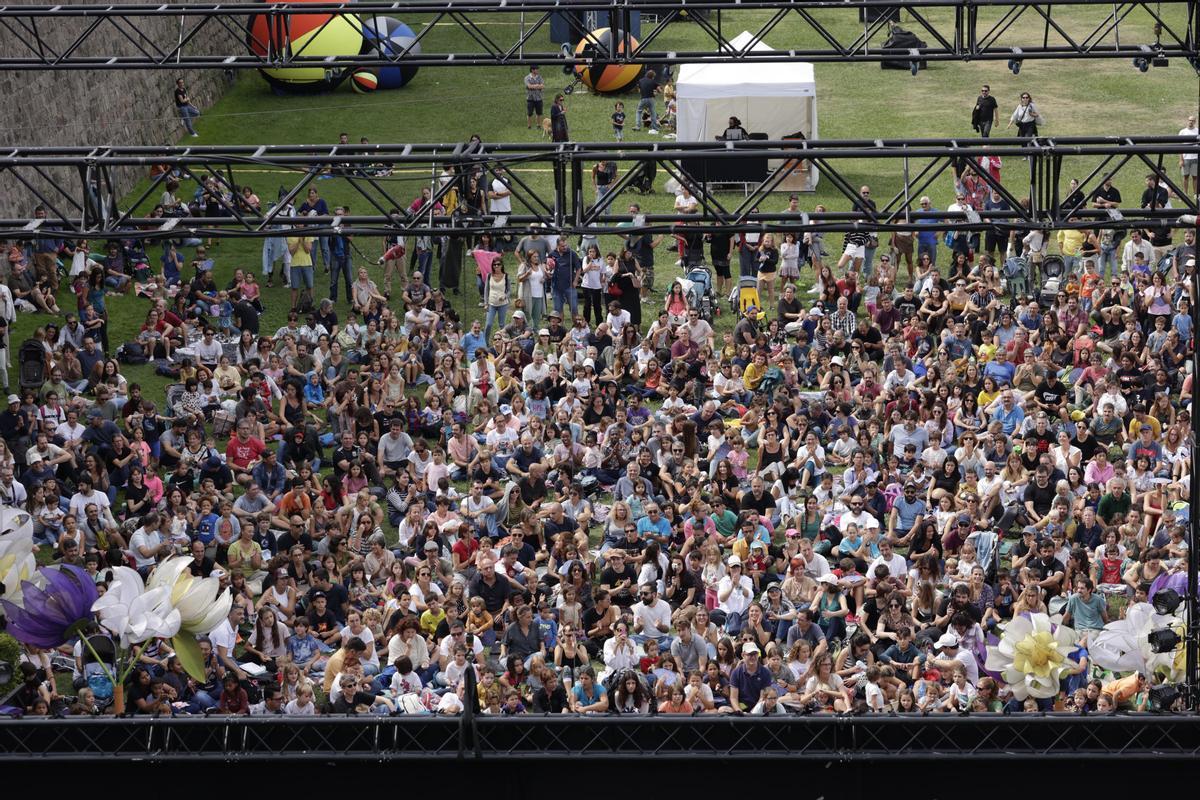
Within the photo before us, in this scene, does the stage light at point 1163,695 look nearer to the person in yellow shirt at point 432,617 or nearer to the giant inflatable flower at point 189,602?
the giant inflatable flower at point 189,602

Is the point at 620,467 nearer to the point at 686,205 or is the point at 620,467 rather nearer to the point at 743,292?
the point at 743,292

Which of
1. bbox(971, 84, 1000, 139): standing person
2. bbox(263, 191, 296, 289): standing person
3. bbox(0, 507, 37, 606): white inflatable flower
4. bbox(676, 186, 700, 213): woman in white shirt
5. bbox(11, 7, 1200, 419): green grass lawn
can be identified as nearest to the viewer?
bbox(0, 507, 37, 606): white inflatable flower

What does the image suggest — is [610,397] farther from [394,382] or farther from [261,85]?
[261,85]

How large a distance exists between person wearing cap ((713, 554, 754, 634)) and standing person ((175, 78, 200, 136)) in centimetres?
1960

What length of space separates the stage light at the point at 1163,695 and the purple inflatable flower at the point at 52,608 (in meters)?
7.08

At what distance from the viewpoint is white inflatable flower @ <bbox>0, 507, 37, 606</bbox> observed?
1152cm

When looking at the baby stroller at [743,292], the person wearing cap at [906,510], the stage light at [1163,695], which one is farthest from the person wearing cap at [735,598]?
the baby stroller at [743,292]

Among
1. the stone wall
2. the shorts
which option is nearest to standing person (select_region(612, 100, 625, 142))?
the stone wall

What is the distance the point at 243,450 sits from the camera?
67.9ft

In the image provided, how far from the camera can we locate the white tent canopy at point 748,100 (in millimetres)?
29656

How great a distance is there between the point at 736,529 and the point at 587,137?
15623 millimetres

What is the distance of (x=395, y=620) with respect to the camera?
1706 centimetres

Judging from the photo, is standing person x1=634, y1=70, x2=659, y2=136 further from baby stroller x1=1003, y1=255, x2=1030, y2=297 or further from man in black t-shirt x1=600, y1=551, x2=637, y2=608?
man in black t-shirt x1=600, y1=551, x2=637, y2=608
